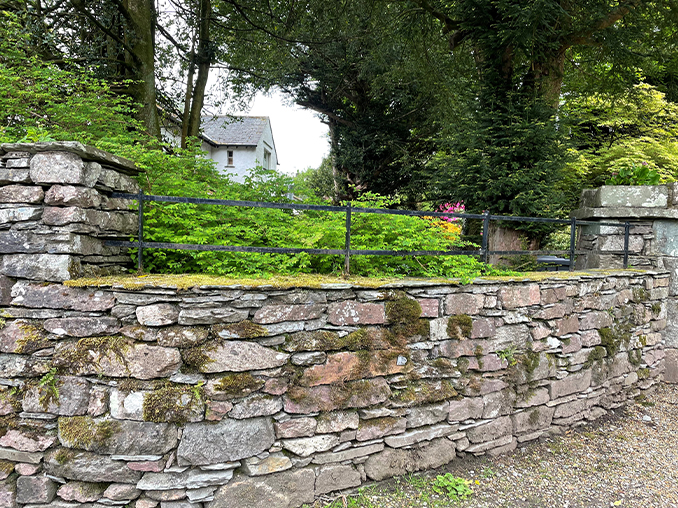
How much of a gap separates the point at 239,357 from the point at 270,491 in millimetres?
987

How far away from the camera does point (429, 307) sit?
3.22 metres

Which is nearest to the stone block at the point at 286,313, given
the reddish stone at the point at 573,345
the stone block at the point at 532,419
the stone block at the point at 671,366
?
the stone block at the point at 532,419

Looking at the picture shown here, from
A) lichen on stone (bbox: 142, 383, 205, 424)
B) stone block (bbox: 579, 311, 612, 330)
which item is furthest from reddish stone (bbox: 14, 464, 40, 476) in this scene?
stone block (bbox: 579, 311, 612, 330)

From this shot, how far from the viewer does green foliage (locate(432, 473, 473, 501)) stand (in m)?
3.04

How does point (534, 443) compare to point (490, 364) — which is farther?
point (534, 443)

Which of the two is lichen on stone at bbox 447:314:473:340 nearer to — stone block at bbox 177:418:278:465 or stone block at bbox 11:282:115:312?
stone block at bbox 177:418:278:465

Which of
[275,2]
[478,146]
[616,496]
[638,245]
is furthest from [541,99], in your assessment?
[275,2]

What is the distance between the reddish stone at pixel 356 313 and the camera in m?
2.90

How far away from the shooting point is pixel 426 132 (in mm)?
12414

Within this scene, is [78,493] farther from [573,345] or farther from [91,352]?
[573,345]

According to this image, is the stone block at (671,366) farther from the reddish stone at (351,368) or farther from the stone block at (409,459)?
the reddish stone at (351,368)

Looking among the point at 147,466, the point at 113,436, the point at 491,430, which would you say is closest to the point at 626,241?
the point at 491,430

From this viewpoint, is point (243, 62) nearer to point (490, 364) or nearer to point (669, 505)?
point (490, 364)

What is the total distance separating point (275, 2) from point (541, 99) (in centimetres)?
601
